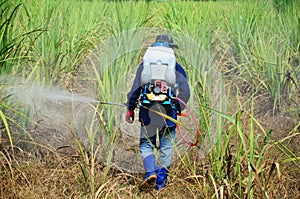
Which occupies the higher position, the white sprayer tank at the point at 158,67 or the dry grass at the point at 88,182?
the white sprayer tank at the point at 158,67

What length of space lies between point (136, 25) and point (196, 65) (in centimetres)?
63

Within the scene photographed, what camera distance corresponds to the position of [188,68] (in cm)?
369

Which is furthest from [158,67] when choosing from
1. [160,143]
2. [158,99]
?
[160,143]

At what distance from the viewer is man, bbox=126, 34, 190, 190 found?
7.14ft

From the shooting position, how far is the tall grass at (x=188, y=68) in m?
2.16

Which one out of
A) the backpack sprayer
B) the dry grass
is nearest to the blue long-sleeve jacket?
the backpack sprayer

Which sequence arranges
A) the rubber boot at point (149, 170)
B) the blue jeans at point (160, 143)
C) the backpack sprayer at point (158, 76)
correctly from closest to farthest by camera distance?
the backpack sprayer at point (158, 76) < the rubber boot at point (149, 170) < the blue jeans at point (160, 143)

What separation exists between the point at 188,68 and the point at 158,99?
5.18 ft

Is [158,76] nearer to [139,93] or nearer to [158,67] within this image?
[158,67]

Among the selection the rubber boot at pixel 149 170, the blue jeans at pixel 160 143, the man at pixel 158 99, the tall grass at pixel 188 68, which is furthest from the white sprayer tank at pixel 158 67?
the rubber boot at pixel 149 170

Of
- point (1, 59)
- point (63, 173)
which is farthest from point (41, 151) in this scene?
point (1, 59)

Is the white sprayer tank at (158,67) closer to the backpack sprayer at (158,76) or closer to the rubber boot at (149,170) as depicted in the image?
the backpack sprayer at (158,76)

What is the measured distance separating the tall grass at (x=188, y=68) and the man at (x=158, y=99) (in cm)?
11

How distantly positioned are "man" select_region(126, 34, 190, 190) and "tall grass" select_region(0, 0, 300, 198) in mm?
110
